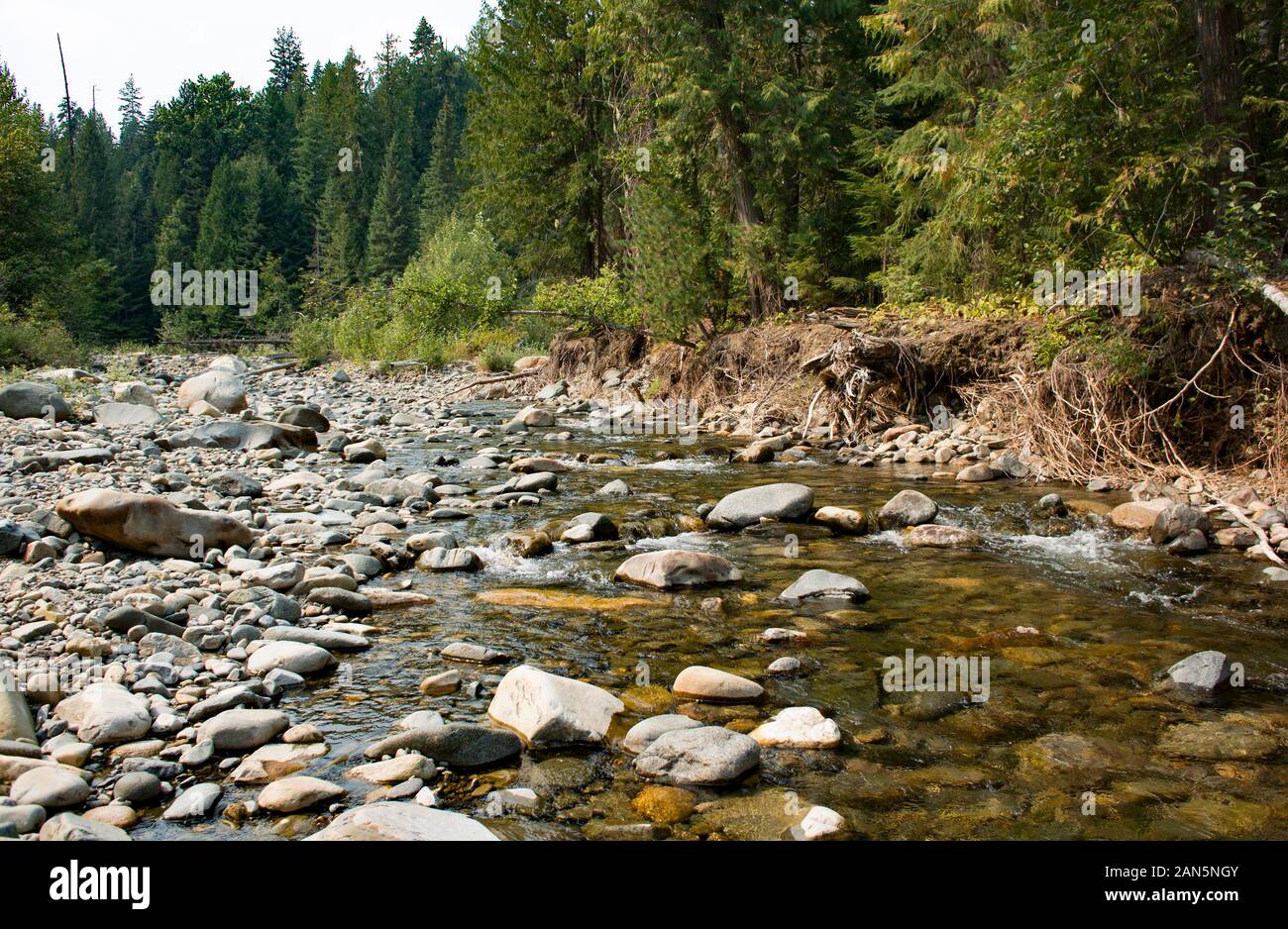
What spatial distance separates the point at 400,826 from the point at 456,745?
80 cm

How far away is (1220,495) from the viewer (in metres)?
8.25

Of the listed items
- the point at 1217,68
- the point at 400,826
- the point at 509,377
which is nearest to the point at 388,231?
the point at 509,377

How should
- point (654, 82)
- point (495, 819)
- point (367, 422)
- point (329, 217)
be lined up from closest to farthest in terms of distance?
point (495, 819)
point (367, 422)
point (654, 82)
point (329, 217)

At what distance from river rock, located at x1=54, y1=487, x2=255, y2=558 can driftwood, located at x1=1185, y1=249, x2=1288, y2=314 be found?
376 inches

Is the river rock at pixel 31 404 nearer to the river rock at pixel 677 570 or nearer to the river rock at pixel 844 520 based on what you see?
the river rock at pixel 677 570

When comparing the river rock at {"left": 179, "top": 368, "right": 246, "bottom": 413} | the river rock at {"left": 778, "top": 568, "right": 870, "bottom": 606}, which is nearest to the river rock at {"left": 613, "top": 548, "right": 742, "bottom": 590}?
the river rock at {"left": 778, "top": 568, "right": 870, "bottom": 606}

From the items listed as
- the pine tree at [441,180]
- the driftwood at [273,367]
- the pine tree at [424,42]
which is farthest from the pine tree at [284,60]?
the driftwood at [273,367]

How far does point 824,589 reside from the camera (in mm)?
6004

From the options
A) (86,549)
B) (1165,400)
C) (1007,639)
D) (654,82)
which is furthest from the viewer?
(654,82)

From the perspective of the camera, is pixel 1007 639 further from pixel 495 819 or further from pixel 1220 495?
pixel 1220 495

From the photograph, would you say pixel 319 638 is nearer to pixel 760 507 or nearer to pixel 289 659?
pixel 289 659

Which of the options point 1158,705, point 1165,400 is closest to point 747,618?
point 1158,705

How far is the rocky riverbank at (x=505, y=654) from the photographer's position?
10.8ft
